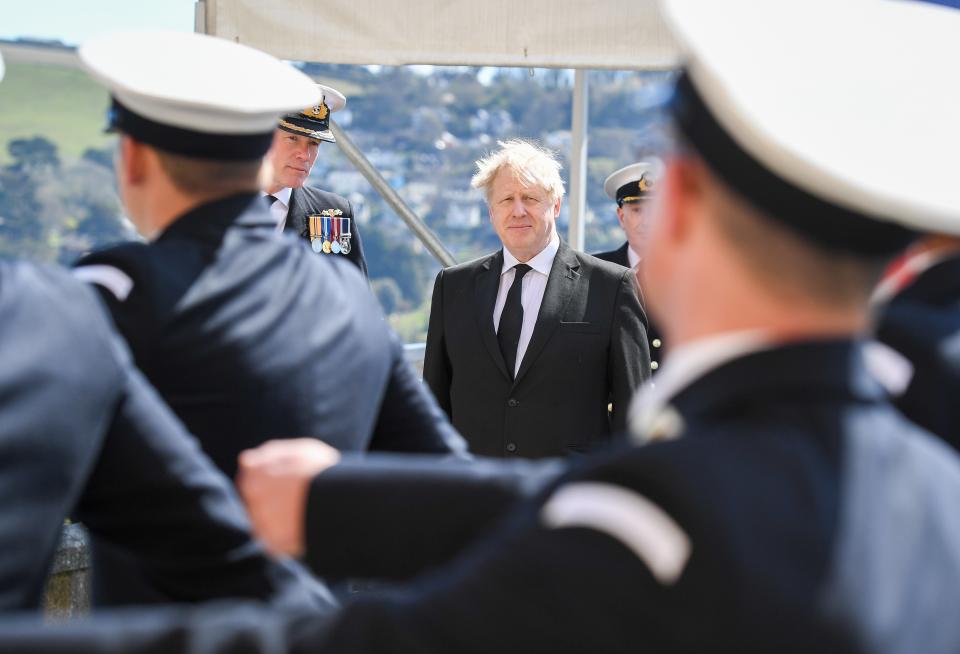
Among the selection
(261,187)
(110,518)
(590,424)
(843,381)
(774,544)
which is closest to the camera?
(774,544)

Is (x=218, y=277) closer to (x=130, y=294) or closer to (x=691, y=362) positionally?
(x=130, y=294)

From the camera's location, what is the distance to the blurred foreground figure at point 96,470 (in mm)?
1275

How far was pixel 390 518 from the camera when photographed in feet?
4.30

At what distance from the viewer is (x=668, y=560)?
2.97 feet

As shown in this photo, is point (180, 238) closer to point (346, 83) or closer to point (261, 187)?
point (261, 187)

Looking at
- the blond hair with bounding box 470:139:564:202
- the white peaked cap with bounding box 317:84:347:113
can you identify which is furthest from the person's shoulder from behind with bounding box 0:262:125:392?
the white peaked cap with bounding box 317:84:347:113

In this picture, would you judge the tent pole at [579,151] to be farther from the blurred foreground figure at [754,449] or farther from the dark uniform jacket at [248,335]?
the blurred foreground figure at [754,449]

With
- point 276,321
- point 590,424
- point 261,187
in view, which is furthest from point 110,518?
point 590,424

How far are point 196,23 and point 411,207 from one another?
64.8 inches

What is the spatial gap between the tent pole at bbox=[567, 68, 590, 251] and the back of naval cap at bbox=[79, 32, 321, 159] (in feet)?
15.2

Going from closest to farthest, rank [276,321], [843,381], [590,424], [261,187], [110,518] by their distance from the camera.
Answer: [843,381] → [110,518] → [276,321] → [261,187] → [590,424]

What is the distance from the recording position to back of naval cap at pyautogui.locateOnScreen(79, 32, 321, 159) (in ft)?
5.79

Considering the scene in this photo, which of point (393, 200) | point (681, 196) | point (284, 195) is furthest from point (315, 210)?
point (681, 196)

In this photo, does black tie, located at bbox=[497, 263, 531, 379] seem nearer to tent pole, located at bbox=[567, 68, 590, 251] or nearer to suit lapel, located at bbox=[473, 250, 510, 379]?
suit lapel, located at bbox=[473, 250, 510, 379]
